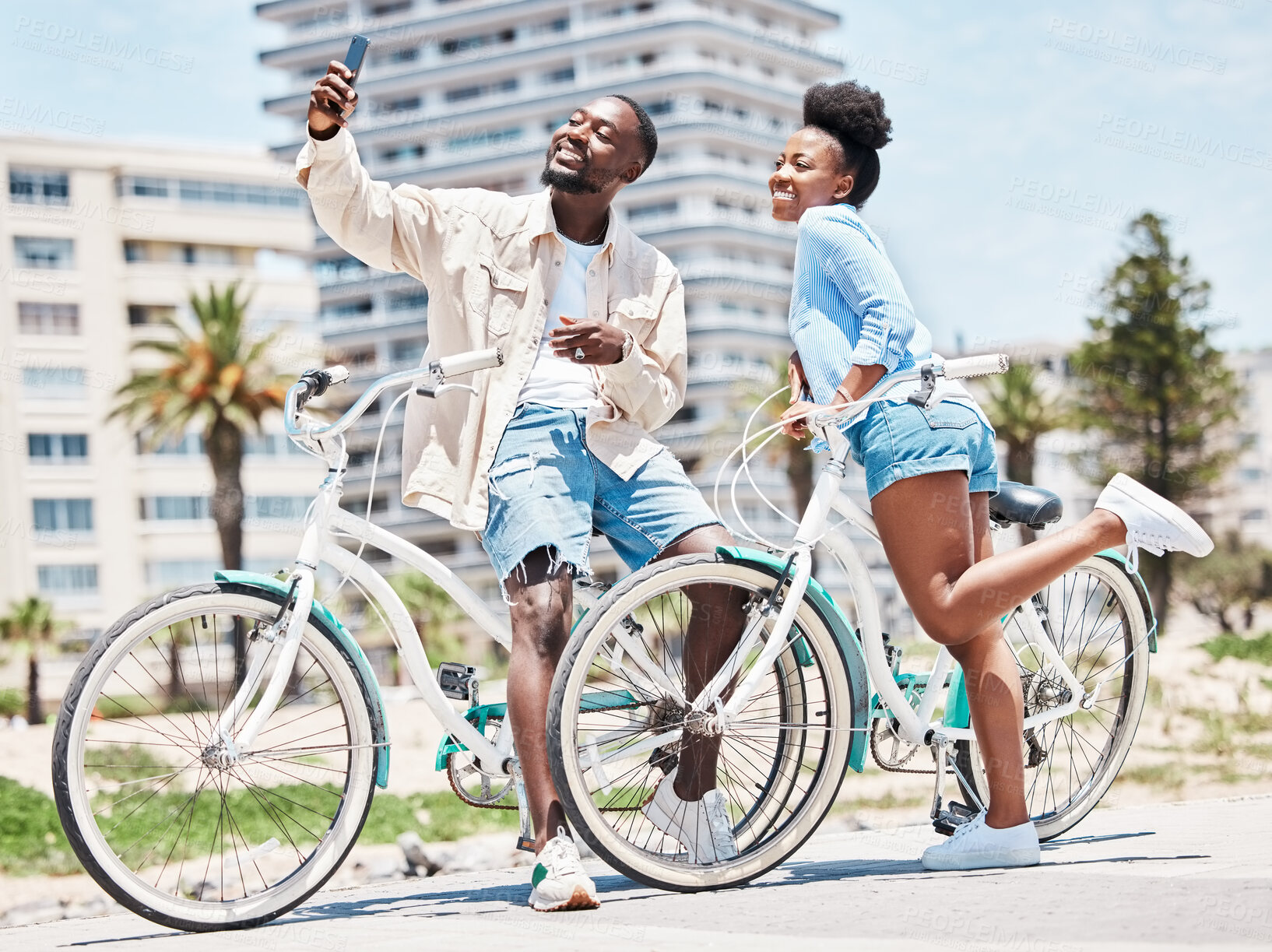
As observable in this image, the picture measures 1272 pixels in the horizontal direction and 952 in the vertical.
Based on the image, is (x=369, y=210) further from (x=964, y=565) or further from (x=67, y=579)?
(x=67, y=579)

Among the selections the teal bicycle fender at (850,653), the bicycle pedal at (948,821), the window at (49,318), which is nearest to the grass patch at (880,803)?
the bicycle pedal at (948,821)

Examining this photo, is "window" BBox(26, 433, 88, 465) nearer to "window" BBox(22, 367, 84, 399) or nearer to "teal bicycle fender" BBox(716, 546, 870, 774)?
"window" BBox(22, 367, 84, 399)

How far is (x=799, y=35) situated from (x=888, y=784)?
77.2 m

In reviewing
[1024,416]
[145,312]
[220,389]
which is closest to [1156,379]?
[1024,416]

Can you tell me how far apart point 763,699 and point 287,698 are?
123 centimetres

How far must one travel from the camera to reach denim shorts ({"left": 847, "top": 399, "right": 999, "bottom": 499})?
374 cm

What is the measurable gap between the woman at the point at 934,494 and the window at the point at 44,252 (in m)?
59.1

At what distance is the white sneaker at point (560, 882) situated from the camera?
3344 millimetres

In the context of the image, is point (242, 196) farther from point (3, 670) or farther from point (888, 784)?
point (888, 784)

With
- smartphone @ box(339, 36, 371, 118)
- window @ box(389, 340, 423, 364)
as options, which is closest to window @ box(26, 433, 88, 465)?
window @ box(389, 340, 423, 364)

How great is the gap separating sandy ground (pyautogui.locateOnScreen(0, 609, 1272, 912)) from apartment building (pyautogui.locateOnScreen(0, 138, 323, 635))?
3638 cm

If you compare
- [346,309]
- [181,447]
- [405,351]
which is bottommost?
[181,447]

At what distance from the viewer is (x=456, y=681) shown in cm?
380

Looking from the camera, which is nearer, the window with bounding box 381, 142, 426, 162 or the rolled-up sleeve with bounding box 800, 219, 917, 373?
the rolled-up sleeve with bounding box 800, 219, 917, 373
